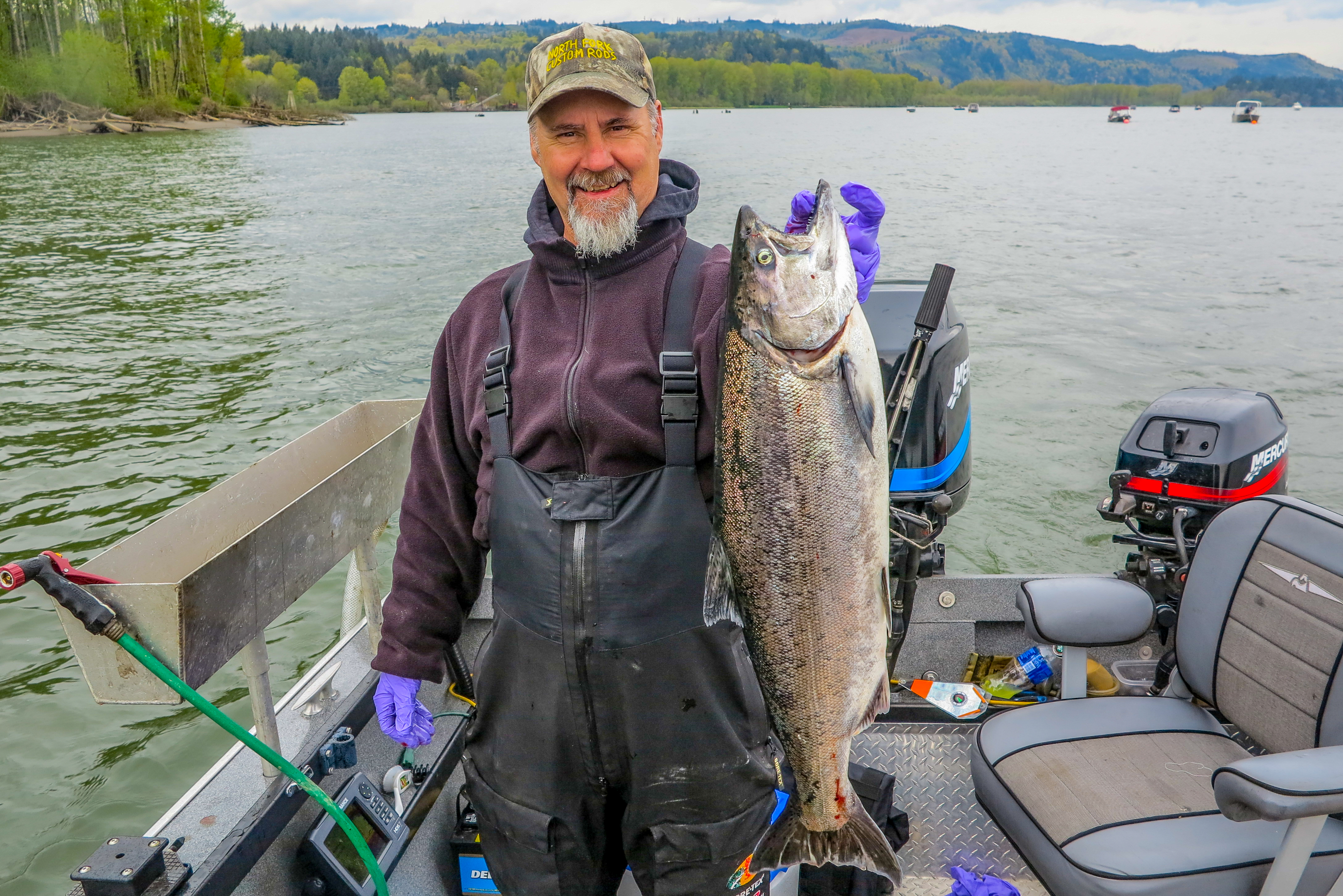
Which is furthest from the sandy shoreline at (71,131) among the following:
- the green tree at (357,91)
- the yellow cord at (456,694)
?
the green tree at (357,91)

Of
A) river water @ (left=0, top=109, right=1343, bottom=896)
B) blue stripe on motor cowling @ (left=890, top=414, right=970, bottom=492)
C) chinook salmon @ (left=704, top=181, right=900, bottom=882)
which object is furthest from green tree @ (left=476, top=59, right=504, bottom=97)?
chinook salmon @ (left=704, top=181, right=900, bottom=882)

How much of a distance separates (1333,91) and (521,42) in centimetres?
13416

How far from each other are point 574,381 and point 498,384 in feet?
0.64

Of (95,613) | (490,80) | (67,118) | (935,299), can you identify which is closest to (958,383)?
(935,299)

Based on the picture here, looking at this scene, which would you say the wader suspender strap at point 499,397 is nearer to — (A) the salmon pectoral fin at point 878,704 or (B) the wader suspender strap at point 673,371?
(B) the wader suspender strap at point 673,371

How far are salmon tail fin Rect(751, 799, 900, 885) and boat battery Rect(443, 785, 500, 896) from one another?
1.14 m

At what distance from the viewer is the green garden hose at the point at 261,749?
1.94 m

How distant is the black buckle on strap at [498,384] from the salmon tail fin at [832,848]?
1092 mm

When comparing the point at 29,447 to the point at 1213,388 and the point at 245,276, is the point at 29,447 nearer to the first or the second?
the point at 245,276

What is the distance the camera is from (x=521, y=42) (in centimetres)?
14550

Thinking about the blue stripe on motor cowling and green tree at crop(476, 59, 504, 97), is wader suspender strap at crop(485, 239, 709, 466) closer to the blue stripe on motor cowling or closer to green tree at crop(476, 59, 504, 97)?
the blue stripe on motor cowling

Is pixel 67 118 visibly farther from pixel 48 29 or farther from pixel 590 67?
pixel 590 67

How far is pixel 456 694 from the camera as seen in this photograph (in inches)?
131

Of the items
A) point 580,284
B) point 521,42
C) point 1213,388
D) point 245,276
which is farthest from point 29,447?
point 521,42
